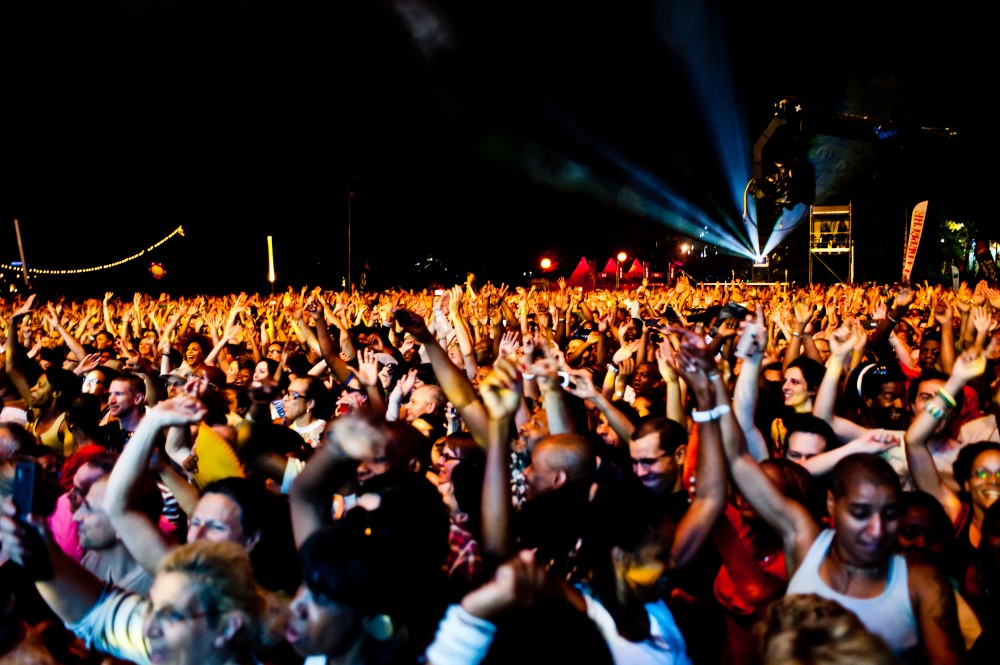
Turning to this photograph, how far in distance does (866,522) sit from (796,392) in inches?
119

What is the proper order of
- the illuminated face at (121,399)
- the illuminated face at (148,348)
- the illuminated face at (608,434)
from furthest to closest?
the illuminated face at (148,348) < the illuminated face at (121,399) < the illuminated face at (608,434)

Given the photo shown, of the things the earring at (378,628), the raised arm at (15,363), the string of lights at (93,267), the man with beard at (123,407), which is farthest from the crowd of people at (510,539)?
the string of lights at (93,267)

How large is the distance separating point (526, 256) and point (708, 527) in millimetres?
54544

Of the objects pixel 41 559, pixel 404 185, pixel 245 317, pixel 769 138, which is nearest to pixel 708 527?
pixel 41 559

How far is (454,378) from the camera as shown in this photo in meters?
3.87

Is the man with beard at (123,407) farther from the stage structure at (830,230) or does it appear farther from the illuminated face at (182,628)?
the stage structure at (830,230)

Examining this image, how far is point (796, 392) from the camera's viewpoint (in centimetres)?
553

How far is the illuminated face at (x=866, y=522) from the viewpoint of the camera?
261cm

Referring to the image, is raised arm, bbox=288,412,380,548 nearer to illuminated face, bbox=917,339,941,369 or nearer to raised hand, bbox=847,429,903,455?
raised hand, bbox=847,429,903,455

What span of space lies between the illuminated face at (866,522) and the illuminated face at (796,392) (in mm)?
2906

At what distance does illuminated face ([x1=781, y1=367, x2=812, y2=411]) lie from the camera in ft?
18.1

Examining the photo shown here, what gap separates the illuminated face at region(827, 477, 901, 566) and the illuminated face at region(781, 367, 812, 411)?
2.91 meters

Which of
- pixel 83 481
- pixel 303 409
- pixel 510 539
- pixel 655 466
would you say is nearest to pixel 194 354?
pixel 303 409

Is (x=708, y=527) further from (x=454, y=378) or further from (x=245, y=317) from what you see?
(x=245, y=317)
